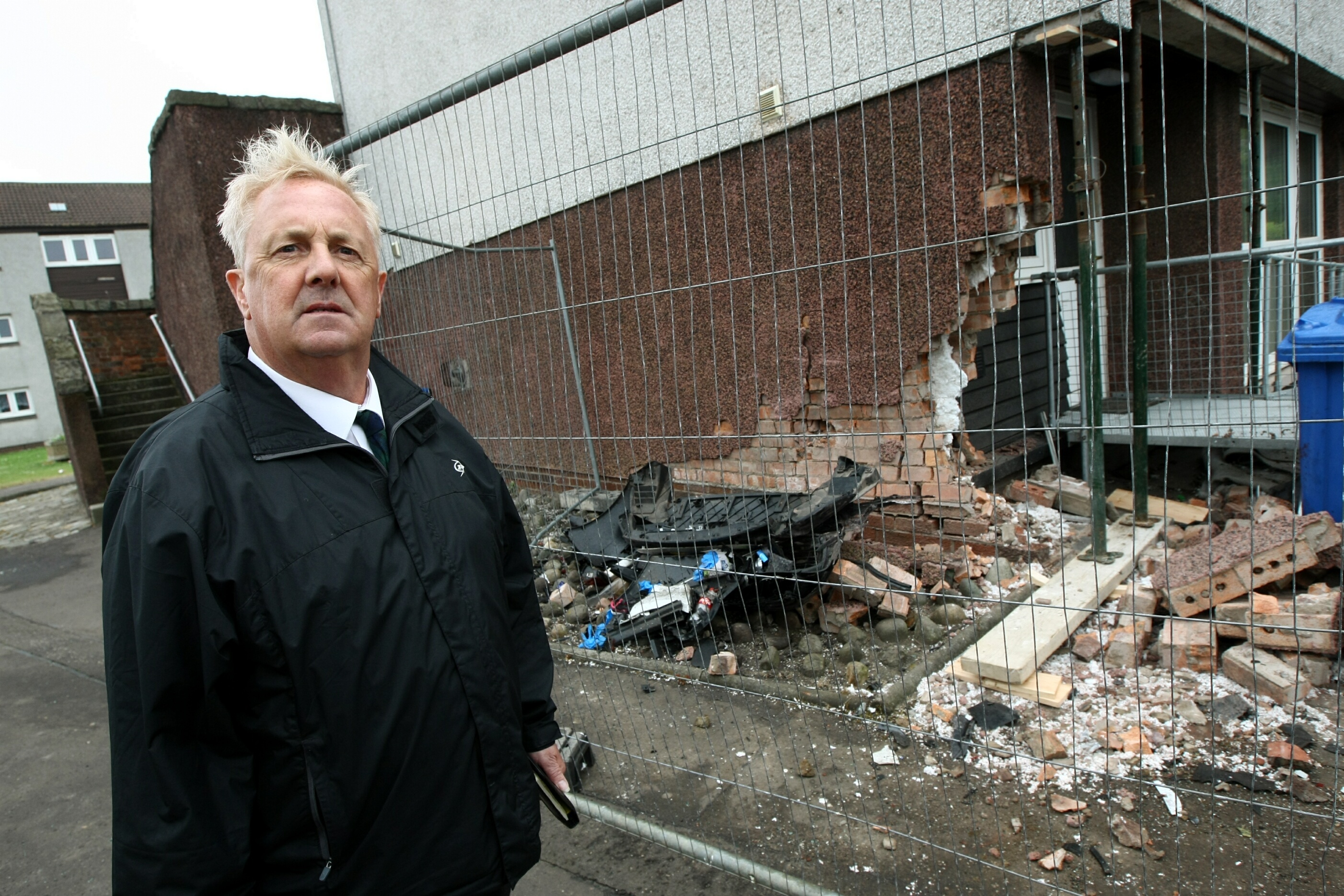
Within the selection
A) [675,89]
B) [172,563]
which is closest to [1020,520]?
[675,89]

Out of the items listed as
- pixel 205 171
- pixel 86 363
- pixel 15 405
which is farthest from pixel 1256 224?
pixel 15 405

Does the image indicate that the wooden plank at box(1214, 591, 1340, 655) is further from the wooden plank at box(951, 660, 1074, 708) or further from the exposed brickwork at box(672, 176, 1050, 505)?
the exposed brickwork at box(672, 176, 1050, 505)

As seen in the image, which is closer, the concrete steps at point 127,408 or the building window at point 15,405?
the concrete steps at point 127,408

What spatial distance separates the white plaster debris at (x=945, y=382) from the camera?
4070mm

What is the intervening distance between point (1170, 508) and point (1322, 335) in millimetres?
1410

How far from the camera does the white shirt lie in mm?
1547

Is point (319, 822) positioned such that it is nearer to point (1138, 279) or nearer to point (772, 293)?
point (772, 293)

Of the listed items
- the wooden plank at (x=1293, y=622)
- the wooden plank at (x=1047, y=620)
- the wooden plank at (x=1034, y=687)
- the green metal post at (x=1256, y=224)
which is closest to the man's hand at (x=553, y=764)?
the wooden plank at (x=1047, y=620)

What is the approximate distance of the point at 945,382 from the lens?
4137 mm

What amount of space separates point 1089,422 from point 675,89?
3211 millimetres

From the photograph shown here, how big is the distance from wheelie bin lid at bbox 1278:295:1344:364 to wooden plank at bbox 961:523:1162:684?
47.9 inches

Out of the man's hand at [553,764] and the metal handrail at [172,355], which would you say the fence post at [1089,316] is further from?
the metal handrail at [172,355]

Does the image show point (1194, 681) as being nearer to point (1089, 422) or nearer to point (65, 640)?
point (1089, 422)

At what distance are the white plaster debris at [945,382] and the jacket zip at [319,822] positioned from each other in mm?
3376
